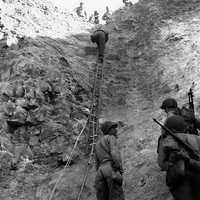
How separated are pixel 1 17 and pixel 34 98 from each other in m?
7.38

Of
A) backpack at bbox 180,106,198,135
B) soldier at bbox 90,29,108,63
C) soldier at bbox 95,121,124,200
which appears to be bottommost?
soldier at bbox 95,121,124,200

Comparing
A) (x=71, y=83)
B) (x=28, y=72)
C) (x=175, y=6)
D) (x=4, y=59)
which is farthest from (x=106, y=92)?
(x=175, y=6)

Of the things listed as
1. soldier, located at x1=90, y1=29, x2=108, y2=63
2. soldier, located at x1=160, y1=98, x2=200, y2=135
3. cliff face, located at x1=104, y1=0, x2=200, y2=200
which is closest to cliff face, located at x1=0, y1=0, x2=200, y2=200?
cliff face, located at x1=104, y1=0, x2=200, y2=200

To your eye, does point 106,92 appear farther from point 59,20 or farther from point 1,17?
point 59,20

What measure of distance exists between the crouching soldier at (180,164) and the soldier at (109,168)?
107cm

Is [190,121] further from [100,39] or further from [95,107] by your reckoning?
[100,39]

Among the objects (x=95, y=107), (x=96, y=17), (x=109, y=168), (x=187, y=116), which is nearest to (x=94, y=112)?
(x=95, y=107)

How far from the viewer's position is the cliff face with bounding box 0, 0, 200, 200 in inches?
388

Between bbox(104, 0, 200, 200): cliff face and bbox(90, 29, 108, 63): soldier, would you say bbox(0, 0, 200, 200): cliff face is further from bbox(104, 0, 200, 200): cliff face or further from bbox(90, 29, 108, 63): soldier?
bbox(90, 29, 108, 63): soldier

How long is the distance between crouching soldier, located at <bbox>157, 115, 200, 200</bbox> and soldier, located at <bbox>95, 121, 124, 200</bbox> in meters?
1.07

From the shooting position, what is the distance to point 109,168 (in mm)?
6805

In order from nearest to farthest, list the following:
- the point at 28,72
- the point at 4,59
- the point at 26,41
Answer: the point at 28,72 < the point at 4,59 < the point at 26,41

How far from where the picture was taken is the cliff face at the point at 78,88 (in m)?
9.84

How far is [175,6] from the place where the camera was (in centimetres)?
2103
